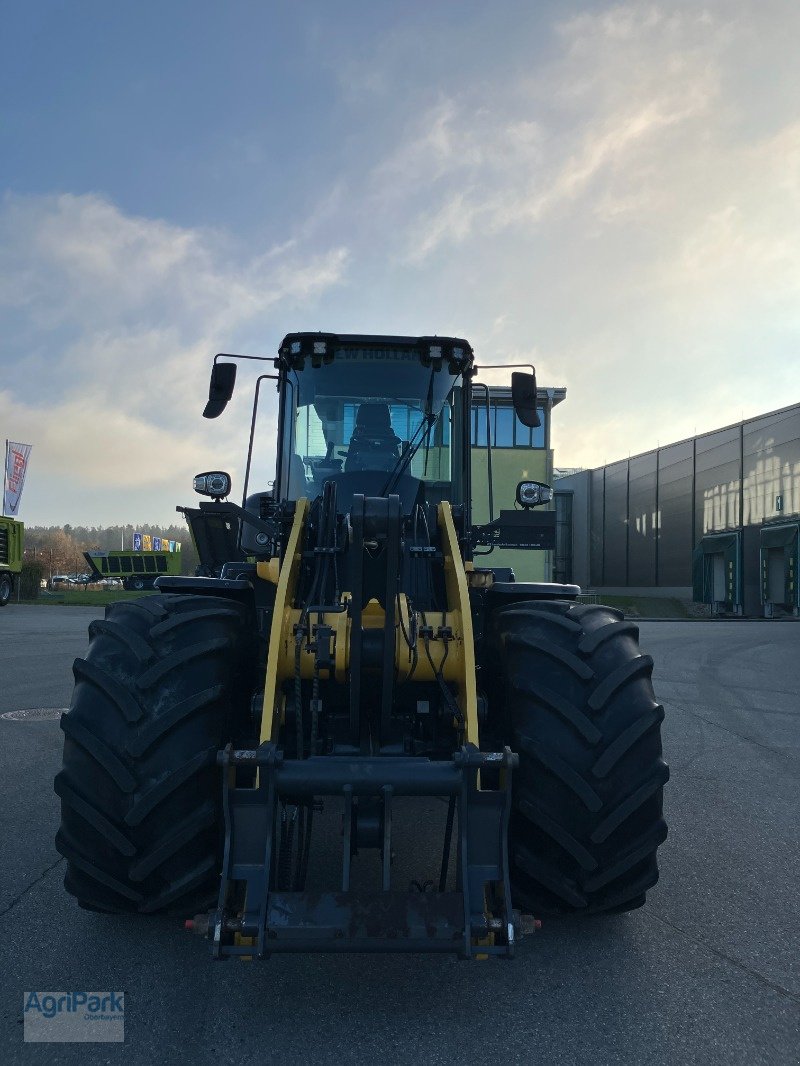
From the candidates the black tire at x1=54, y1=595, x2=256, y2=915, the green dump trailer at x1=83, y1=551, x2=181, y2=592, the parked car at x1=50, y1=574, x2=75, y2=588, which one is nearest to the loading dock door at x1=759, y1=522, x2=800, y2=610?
the green dump trailer at x1=83, y1=551, x2=181, y2=592

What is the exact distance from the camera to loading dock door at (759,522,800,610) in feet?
95.6

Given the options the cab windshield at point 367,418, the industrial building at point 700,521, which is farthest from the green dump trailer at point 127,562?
the cab windshield at point 367,418

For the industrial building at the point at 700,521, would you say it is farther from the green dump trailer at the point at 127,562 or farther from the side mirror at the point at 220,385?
the side mirror at the point at 220,385

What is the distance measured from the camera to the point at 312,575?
3840 mm

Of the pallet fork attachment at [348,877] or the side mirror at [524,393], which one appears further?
the side mirror at [524,393]

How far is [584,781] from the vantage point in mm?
2914

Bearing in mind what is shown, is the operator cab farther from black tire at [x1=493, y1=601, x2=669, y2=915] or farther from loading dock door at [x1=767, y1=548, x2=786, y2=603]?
loading dock door at [x1=767, y1=548, x2=786, y2=603]

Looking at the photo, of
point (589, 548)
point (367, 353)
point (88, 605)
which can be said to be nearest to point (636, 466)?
point (589, 548)

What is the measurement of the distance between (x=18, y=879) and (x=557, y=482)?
50.4 m

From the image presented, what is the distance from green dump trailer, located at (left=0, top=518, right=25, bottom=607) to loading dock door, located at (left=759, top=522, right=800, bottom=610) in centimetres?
3015

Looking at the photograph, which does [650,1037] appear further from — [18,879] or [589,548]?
[589,548]

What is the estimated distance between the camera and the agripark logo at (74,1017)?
2.54m

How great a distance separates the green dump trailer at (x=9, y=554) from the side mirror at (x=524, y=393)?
27272 mm

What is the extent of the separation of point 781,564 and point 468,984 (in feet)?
104
